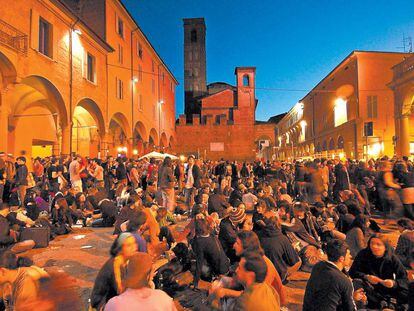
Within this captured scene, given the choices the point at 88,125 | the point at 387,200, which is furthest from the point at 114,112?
the point at 387,200

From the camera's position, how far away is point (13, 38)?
1298 cm

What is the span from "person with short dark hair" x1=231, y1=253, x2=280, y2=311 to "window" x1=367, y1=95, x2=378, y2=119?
2715 centimetres

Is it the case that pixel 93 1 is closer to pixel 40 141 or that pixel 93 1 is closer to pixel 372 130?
pixel 40 141

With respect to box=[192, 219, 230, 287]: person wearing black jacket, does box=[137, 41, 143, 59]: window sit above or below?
above

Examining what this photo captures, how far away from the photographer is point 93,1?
22578 mm

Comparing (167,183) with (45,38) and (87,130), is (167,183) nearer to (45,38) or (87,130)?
(45,38)

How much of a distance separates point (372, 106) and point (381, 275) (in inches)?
1007

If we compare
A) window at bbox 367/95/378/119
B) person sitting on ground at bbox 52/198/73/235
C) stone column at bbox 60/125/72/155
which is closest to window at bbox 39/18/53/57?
stone column at bbox 60/125/72/155

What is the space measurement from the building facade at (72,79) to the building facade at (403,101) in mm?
18519

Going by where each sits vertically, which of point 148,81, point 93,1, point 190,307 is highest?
point 93,1

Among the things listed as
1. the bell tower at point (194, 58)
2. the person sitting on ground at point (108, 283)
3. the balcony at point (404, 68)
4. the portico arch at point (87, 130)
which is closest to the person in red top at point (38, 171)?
the portico arch at point (87, 130)

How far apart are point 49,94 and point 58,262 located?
39.0 feet

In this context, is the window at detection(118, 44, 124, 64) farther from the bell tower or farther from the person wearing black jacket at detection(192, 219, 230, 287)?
the bell tower

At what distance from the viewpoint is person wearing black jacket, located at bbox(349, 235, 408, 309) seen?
4023 millimetres
